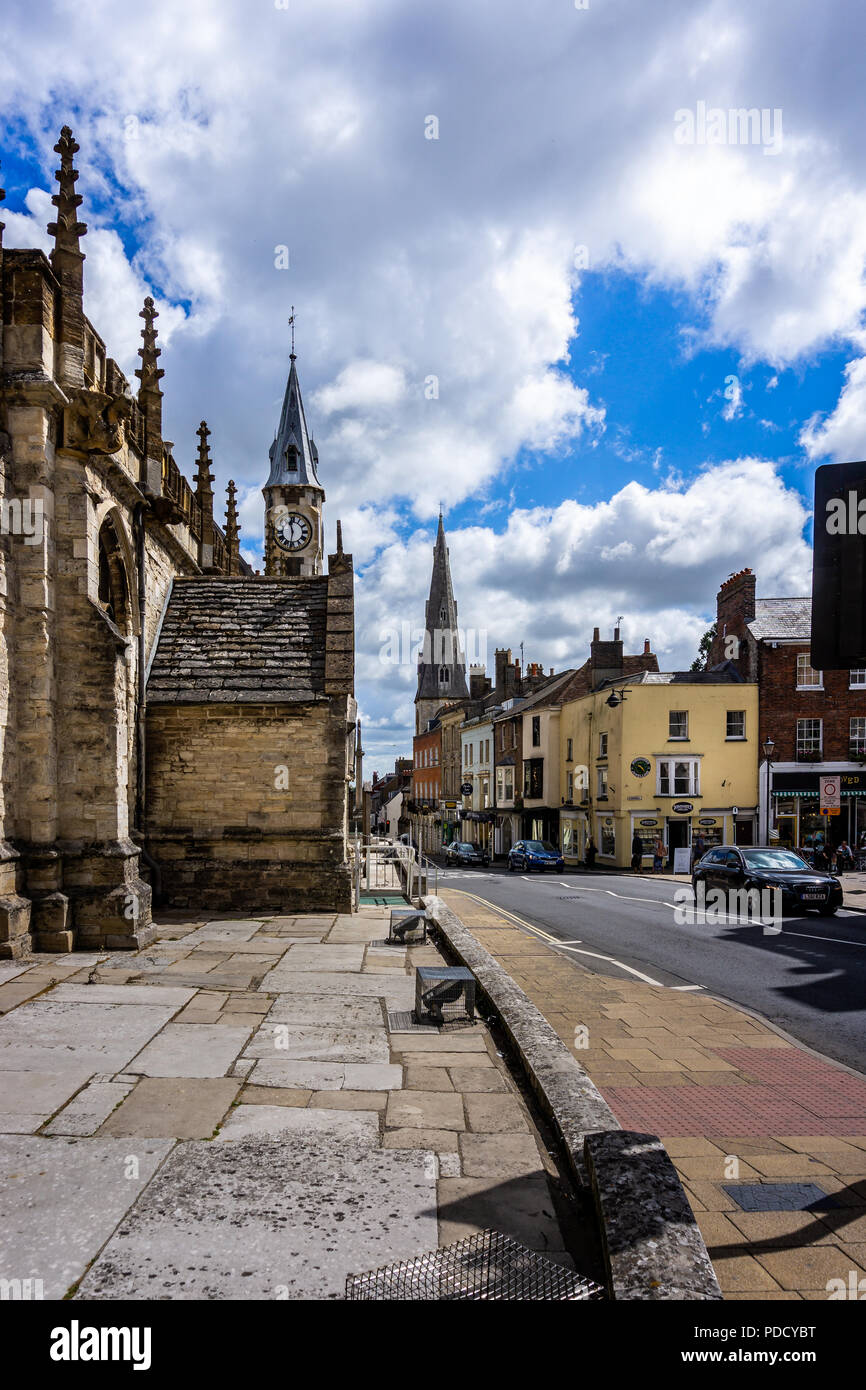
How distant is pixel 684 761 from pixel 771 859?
51.3ft

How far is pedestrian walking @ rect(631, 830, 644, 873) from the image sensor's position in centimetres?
3366

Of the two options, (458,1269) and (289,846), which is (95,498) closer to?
(289,846)

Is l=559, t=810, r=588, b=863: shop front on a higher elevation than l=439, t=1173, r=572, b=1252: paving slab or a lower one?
lower

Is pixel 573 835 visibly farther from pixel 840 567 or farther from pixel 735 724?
pixel 840 567

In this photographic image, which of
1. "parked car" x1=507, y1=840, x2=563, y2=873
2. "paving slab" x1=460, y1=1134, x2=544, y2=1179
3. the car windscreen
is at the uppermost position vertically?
"paving slab" x1=460, y1=1134, x2=544, y2=1179

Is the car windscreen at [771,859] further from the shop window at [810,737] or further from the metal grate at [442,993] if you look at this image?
the shop window at [810,737]

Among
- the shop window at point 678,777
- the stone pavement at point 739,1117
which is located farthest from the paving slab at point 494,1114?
the shop window at point 678,777

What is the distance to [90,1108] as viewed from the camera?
5.46 meters

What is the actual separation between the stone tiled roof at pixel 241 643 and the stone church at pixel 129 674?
0.13 ft

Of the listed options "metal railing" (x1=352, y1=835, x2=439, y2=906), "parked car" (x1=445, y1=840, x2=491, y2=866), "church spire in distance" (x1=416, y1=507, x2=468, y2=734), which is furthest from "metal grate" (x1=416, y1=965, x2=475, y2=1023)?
"church spire in distance" (x1=416, y1=507, x2=468, y2=734)

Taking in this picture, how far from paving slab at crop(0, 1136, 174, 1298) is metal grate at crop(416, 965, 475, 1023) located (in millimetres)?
3114

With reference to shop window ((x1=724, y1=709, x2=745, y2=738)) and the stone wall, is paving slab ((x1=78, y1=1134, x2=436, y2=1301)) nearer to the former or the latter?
the stone wall

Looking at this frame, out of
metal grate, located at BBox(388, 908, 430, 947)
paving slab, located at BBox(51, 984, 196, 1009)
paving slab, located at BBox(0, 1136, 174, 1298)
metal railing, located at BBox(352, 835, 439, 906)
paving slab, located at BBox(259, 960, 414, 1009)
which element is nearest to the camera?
paving slab, located at BBox(0, 1136, 174, 1298)
